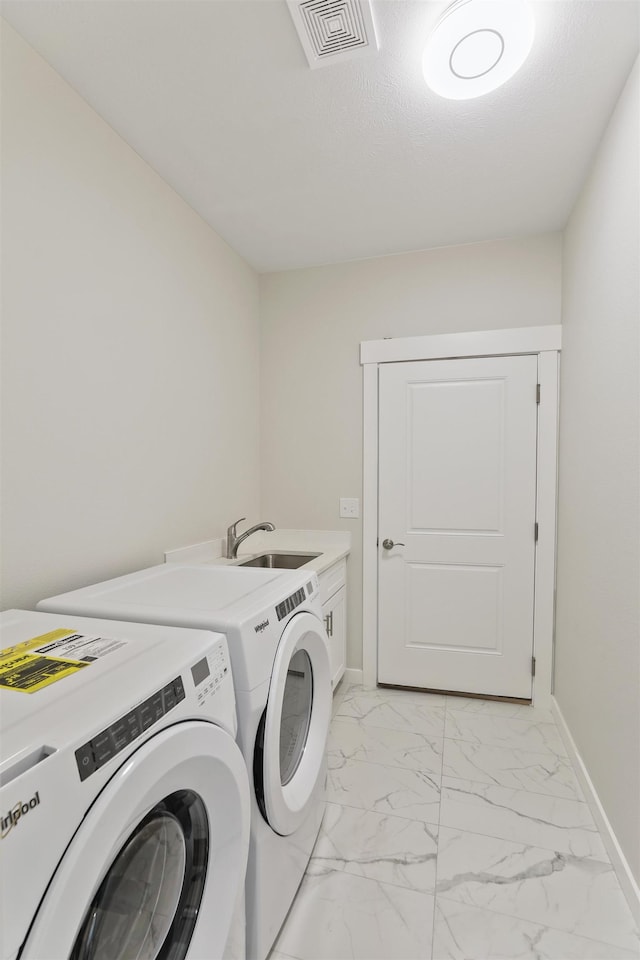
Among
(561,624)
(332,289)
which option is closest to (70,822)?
(561,624)

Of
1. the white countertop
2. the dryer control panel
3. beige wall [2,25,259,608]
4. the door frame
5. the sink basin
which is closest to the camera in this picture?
the dryer control panel

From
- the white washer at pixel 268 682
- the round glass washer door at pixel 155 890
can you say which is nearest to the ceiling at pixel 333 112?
the white washer at pixel 268 682

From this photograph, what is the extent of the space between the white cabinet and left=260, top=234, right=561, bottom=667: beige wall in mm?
150

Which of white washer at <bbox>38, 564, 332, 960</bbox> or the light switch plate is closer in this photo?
white washer at <bbox>38, 564, 332, 960</bbox>

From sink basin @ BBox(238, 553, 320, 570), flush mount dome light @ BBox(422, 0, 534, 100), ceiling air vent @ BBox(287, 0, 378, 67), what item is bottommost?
sink basin @ BBox(238, 553, 320, 570)

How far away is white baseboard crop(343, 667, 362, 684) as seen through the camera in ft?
9.08

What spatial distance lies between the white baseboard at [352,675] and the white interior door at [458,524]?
14 cm

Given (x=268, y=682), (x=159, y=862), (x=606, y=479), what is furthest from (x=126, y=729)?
(x=606, y=479)

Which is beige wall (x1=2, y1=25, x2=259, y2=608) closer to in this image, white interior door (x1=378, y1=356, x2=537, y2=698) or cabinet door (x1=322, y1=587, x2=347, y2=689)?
cabinet door (x1=322, y1=587, x2=347, y2=689)

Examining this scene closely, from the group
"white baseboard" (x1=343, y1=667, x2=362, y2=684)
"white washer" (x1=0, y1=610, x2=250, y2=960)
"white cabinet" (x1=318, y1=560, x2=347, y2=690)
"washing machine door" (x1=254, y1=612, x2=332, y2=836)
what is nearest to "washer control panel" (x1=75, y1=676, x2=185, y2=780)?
"white washer" (x1=0, y1=610, x2=250, y2=960)

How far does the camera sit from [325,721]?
154 cm

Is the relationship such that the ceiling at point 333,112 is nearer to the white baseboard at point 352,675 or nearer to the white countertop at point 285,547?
the white countertop at point 285,547

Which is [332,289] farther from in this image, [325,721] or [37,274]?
[325,721]

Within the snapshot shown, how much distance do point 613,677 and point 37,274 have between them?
2242 millimetres
